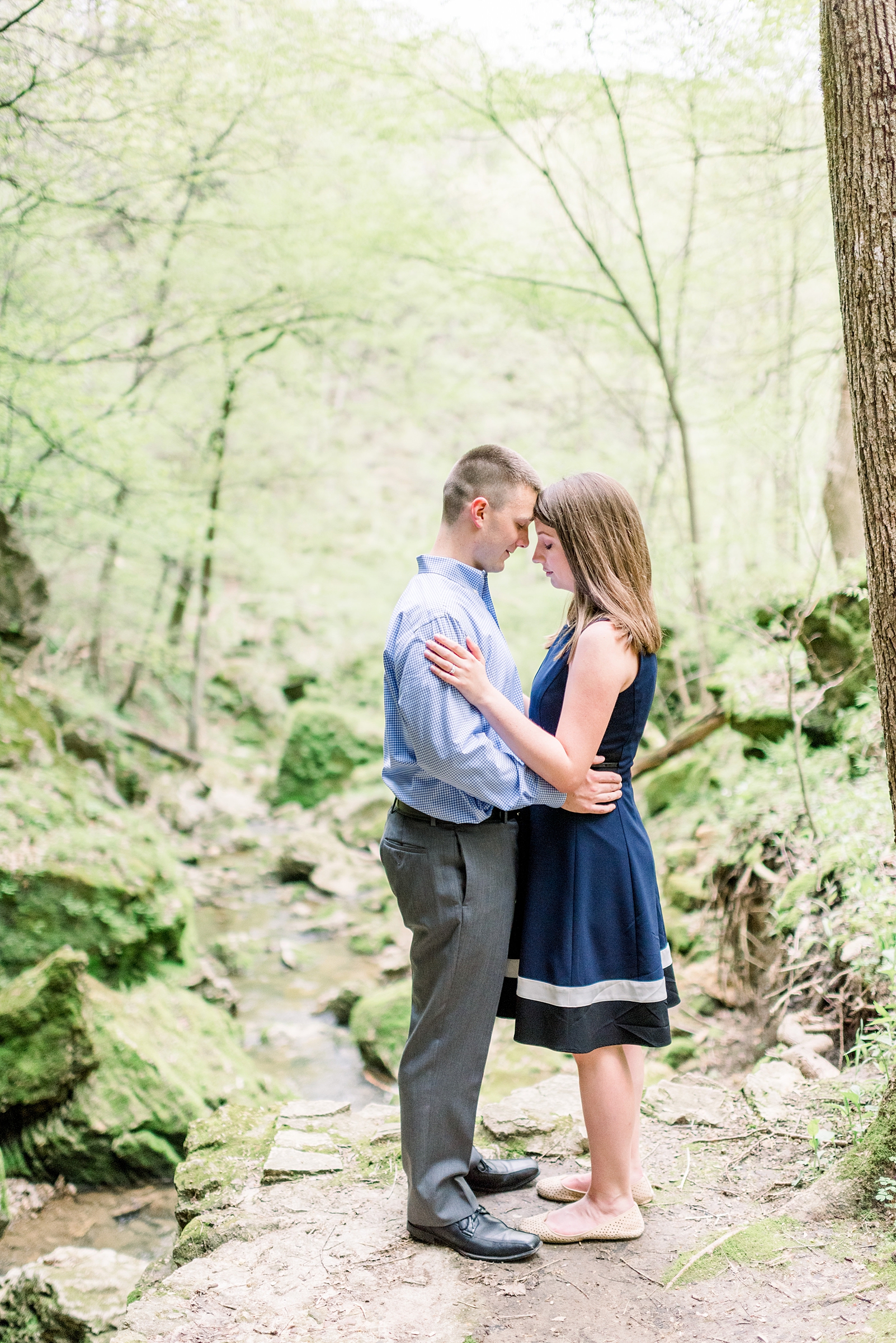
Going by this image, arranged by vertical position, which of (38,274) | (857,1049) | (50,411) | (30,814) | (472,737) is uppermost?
(38,274)

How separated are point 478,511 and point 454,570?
167mm

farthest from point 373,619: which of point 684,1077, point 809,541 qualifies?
point 684,1077

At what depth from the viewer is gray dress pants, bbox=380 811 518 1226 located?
2.11m

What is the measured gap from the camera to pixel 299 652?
15.9 meters

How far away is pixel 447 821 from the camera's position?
2121mm

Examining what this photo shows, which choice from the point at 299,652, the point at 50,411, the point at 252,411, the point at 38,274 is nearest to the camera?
the point at 50,411

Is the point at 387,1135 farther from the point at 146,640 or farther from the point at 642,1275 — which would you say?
the point at 146,640

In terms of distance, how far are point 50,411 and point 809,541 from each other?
4.58 metres

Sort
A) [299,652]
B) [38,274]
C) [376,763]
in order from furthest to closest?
[299,652], [376,763], [38,274]

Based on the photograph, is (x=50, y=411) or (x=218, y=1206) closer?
(x=218, y=1206)

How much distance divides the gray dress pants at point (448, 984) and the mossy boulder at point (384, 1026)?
114 inches

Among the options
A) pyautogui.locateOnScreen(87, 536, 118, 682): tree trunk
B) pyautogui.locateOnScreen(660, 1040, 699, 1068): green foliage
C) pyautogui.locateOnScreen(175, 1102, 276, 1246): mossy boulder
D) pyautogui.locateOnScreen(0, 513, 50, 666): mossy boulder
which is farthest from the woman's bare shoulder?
pyautogui.locateOnScreen(87, 536, 118, 682): tree trunk

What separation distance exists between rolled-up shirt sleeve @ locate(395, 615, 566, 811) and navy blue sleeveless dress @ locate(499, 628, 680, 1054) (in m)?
0.18

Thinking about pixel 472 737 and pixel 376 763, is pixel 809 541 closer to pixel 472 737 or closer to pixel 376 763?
pixel 472 737
